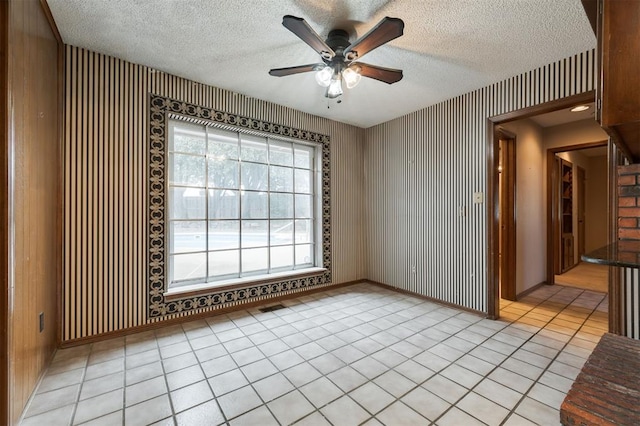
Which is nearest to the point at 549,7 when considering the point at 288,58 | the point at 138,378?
the point at 288,58

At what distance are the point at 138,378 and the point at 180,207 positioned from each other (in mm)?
1785

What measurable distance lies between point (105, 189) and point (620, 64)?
3.65 metres

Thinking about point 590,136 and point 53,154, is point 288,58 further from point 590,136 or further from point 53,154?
point 590,136

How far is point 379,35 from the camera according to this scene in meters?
1.82

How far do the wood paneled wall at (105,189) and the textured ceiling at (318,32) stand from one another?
0.68 feet

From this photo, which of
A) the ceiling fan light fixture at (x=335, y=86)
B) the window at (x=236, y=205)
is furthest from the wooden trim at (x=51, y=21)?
the ceiling fan light fixture at (x=335, y=86)

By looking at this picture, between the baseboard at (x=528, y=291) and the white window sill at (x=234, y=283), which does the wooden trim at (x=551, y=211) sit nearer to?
the baseboard at (x=528, y=291)

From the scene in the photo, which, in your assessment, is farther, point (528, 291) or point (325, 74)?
point (528, 291)

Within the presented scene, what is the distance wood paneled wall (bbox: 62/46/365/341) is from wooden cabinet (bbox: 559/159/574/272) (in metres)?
6.73

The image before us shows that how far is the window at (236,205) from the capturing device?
3.23 m

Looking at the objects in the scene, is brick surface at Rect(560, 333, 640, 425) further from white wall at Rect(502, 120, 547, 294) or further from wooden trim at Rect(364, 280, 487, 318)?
white wall at Rect(502, 120, 547, 294)

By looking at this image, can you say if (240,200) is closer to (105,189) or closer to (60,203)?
(105,189)

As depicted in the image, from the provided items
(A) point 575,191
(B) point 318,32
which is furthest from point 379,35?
(A) point 575,191

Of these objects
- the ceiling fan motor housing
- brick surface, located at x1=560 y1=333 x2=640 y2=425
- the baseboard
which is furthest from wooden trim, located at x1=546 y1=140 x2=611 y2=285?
the ceiling fan motor housing
